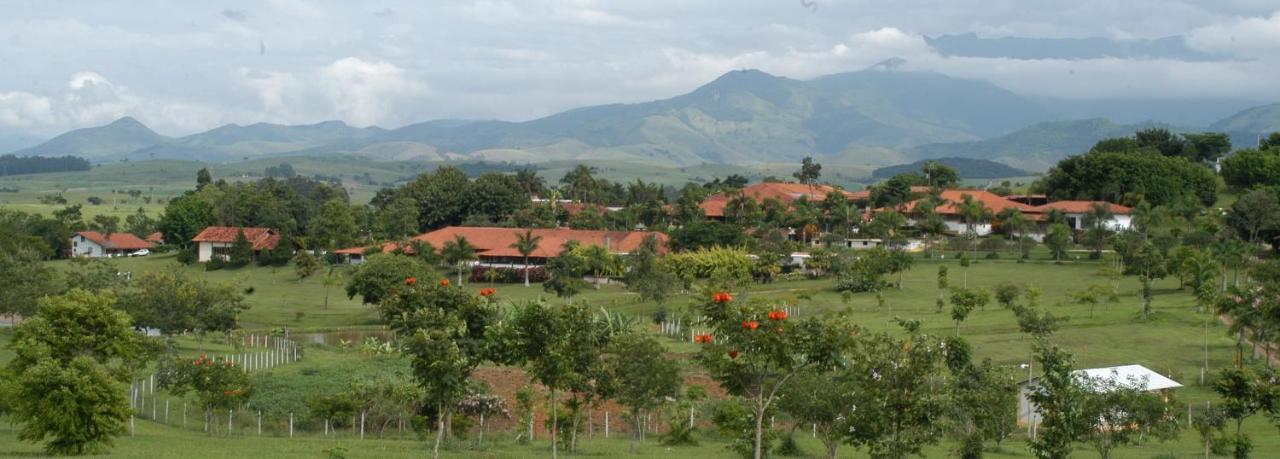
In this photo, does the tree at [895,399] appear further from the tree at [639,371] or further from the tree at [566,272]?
the tree at [566,272]

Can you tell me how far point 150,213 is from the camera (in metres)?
161

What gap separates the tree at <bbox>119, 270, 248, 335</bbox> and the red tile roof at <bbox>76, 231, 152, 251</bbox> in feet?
206

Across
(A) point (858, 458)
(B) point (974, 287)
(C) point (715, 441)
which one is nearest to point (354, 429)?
(C) point (715, 441)

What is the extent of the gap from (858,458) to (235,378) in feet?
53.7

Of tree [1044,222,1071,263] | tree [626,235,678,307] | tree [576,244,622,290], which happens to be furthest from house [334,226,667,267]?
tree [1044,222,1071,263]

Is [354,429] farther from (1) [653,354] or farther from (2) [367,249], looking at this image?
(2) [367,249]

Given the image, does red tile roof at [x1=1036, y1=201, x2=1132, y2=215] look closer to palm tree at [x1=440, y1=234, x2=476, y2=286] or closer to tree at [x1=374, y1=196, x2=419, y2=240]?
palm tree at [x1=440, y1=234, x2=476, y2=286]

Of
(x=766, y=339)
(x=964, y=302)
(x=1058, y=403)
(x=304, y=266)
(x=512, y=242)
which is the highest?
(x=766, y=339)

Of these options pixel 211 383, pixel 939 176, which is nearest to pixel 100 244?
pixel 939 176

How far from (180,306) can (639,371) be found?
27470 millimetres

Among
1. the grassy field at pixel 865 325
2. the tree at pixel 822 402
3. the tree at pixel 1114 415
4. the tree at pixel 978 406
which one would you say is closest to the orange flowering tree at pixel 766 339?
the tree at pixel 822 402

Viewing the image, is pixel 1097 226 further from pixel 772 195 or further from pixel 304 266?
pixel 304 266

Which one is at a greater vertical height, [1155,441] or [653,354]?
[653,354]

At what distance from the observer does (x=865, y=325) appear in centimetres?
5231
